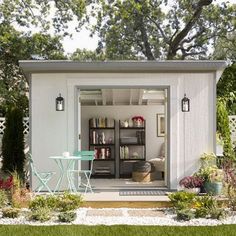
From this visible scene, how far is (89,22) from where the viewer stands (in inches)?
803

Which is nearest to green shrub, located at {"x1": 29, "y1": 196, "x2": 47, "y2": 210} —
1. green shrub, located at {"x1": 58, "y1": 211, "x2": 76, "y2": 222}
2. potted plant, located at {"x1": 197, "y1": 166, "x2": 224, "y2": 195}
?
green shrub, located at {"x1": 58, "y1": 211, "x2": 76, "y2": 222}

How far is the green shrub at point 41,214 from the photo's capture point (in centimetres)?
633

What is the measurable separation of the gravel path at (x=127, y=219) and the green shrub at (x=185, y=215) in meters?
0.07

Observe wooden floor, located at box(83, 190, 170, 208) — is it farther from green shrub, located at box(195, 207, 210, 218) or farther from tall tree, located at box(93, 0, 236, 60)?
tall tree, located at box(93, 0, 236, 60)

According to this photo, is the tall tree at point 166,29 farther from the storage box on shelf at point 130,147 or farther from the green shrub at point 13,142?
the green shrub at point 13,142

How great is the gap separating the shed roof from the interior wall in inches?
142

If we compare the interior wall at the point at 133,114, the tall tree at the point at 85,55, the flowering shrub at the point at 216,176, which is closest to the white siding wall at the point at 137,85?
the flowering shrub at the point at 216,176

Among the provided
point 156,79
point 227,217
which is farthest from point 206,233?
point 156,79

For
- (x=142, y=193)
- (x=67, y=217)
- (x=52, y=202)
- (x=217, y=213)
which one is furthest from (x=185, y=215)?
(x=142, y=193)

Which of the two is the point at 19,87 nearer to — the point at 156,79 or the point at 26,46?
the point at 26,46

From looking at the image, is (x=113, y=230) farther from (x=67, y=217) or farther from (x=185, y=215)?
(x=185, y=215)

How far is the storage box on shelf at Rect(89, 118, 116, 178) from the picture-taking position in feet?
40.1

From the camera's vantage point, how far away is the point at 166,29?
23.6 metres

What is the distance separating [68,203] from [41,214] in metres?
0.59
